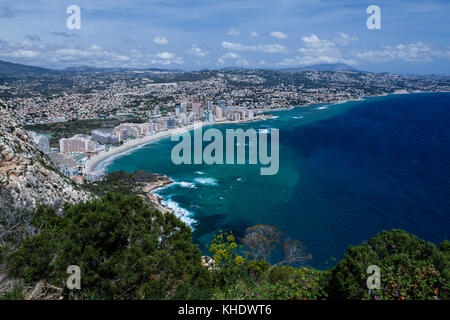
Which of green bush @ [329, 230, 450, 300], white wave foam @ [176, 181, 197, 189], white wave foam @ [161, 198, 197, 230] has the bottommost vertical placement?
white wave foam @ [161, 198, 197, 230]

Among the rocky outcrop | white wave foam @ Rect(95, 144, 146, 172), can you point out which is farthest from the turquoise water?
the rocky outcrop

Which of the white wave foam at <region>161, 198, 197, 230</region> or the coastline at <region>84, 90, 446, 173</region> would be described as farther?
the coastline at <region>84, 90, 446, 173</region>

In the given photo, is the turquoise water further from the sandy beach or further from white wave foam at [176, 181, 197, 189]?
the sandy beach

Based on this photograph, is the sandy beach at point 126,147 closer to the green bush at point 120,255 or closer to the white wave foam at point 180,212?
the white wave foam at point 180,212

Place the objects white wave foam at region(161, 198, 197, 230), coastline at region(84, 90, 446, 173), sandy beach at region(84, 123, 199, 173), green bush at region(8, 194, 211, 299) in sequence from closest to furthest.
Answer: green bush at region(8, 194, 211, 299) < white wave foam at region(161, 198, 197, 230) < sandy beach at region(84, 123, 199, 173) < coastline at region(84, 90, 446, 173)

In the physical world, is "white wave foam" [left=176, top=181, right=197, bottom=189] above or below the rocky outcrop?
below

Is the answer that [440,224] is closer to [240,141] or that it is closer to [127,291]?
[127,291]

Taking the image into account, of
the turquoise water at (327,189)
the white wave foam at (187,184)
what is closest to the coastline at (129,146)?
the turquoise water at (327,189)

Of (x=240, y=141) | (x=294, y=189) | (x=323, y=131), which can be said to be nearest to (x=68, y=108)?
Result: (x=240, y=141)
